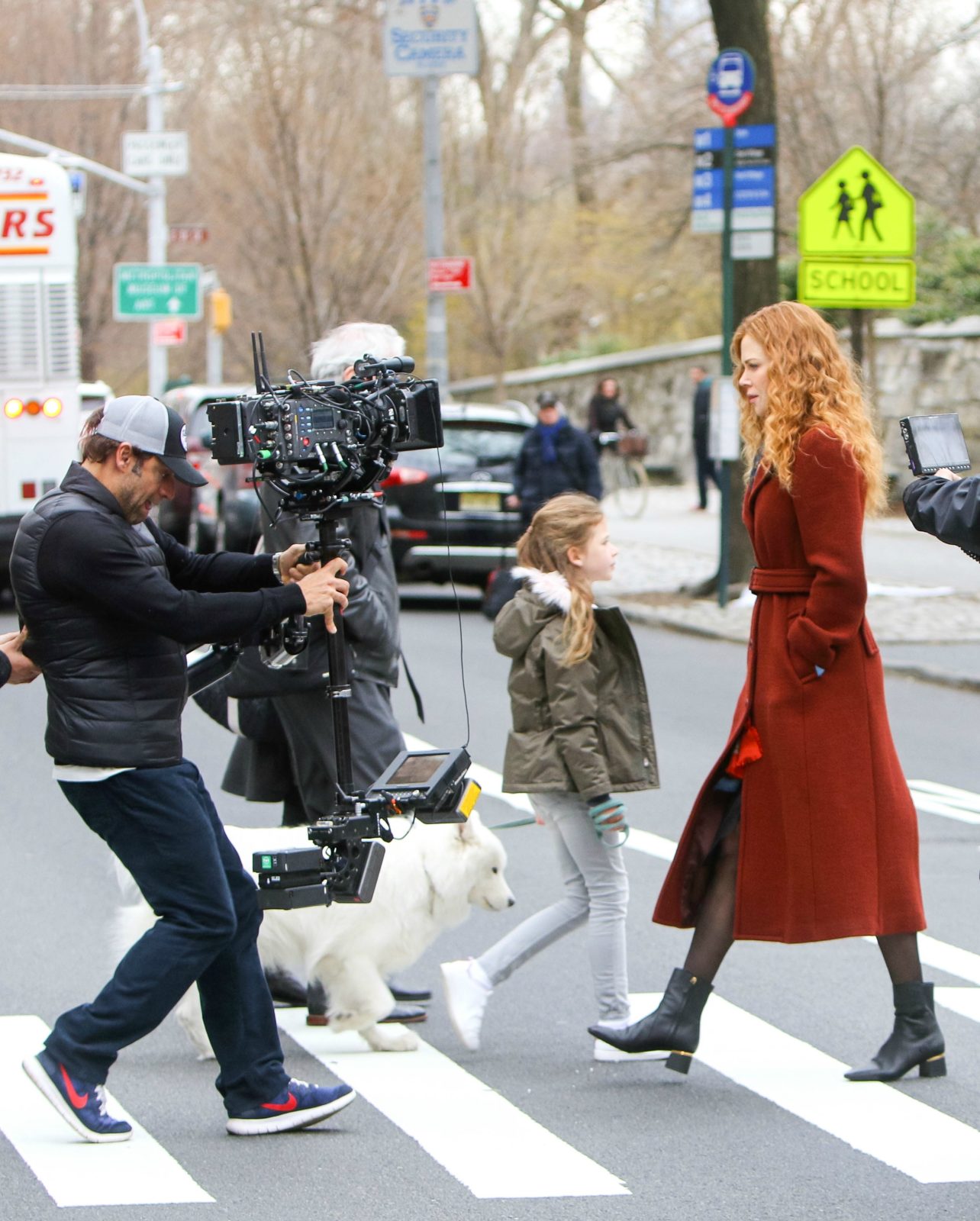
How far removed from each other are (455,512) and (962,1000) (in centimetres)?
1063

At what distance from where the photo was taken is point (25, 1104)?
16.5ft

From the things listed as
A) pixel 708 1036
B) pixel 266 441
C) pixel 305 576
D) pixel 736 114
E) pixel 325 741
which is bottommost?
pixel 708 1036

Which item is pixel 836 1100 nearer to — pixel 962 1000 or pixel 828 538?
pixel 962 1000

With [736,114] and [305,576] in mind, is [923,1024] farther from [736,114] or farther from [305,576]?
[736,114]

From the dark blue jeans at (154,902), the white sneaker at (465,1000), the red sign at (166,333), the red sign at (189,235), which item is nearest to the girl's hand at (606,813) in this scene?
the white sneaker at (465,1000)

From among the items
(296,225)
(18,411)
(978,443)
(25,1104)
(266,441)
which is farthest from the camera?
(296,225)

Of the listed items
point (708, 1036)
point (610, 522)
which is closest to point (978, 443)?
point (610, 522)

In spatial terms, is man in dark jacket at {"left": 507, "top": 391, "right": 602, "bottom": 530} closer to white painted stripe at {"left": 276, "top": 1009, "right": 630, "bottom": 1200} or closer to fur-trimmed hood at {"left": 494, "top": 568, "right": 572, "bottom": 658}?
fur-trimmed hood at {"left": 494, "top": 568, "right": 572, "bottom": 658}

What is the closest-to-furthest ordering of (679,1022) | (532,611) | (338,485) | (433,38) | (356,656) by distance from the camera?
(338,485) < (679,1022) < (532,611) < (356,656) < (433,38)

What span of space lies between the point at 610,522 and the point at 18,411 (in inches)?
440

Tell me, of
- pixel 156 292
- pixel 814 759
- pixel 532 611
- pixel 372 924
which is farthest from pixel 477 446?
pixel 156 292

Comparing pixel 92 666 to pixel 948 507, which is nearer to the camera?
pixel 948 507

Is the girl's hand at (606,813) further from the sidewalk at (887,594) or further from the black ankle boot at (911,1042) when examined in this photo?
the sidewalk at (887,594)

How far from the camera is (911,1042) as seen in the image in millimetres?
5184
